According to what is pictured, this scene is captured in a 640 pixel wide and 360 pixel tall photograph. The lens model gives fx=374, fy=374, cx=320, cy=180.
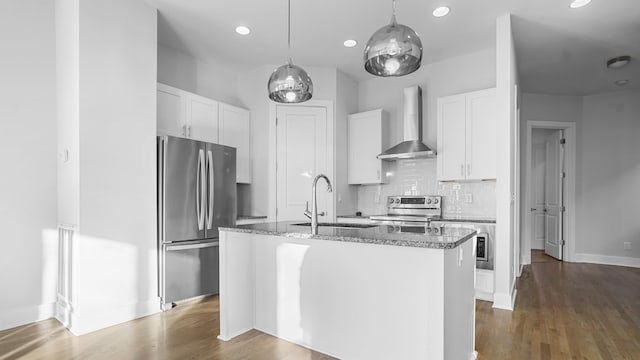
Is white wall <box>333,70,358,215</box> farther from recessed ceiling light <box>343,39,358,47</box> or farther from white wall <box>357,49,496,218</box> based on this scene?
recessed ceiling light <box>343,39,358,47</box>

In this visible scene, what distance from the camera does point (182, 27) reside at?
397 centimetres

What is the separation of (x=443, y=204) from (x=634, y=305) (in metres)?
2.17

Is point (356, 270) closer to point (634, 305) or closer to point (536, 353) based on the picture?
point (536, 353)

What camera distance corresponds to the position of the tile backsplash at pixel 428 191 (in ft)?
15.3

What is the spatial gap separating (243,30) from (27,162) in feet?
7.85

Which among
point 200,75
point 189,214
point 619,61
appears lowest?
point 189,214

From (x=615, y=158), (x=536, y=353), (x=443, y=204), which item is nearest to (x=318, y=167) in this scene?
(x=443, y=204)

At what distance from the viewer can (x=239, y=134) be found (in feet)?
16.3

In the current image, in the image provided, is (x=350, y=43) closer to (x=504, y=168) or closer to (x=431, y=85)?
(x=431, y=85)

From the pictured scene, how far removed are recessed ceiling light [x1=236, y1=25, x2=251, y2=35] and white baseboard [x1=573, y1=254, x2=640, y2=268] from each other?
6.34m

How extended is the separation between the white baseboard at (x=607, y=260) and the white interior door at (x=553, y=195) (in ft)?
1.03

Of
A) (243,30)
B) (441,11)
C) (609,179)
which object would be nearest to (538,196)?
(609,179)

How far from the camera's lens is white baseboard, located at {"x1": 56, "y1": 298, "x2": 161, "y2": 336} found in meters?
2.98

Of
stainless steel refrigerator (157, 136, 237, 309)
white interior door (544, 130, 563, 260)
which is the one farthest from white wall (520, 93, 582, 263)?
stainless steel refrigerator (157, 136, 237, 309)
